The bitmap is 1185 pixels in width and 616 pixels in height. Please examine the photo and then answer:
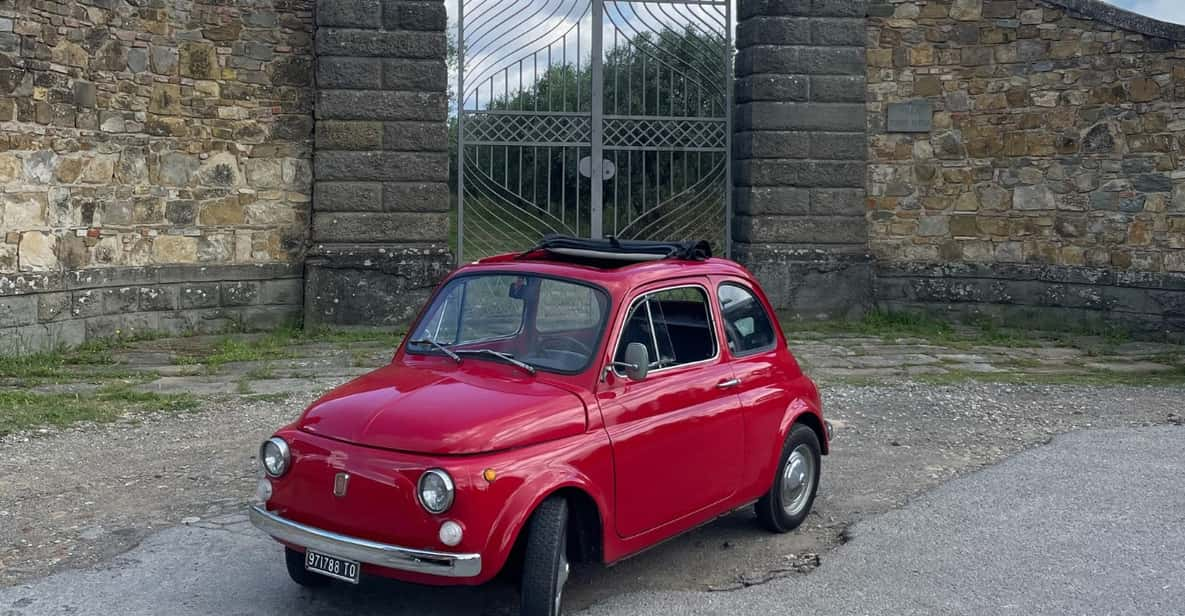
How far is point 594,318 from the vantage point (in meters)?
5.59

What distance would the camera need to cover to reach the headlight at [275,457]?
16.4ft

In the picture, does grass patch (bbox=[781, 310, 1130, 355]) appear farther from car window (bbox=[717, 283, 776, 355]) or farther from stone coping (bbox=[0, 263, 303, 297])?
car window (bbox=[717, 283, 776, 355])

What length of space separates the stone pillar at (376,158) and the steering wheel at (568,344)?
27.6 ft

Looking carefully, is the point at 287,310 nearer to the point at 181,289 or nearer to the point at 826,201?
the point at 181,289

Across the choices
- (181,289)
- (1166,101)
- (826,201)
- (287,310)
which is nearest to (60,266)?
(181,289)

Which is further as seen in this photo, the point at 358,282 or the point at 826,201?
the point at 826,201

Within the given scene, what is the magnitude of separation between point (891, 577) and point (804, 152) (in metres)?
9.83

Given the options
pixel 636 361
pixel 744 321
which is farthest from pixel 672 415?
pixel 744 321

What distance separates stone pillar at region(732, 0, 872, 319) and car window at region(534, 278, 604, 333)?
9209 mm

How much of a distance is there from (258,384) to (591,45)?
6.13 metres

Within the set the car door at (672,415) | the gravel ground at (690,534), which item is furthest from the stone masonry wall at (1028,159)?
the car door at (672,415)

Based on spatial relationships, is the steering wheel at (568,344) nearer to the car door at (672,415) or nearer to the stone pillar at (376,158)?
the car door at (672,415)

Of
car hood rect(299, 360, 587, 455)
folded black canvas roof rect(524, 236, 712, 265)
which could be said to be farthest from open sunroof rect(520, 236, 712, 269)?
car hood rect(299, 360, 587, 455)

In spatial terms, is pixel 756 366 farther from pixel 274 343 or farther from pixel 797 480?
pixel 274 343
